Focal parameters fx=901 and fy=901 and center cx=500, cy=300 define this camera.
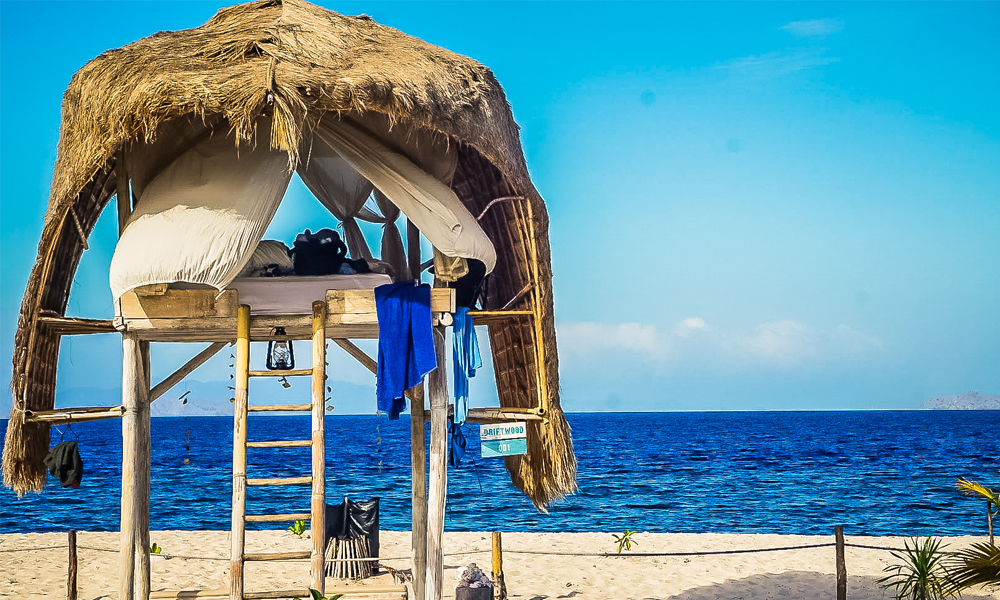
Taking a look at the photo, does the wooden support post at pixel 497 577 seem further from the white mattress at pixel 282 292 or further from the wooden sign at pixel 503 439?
the white mattress at pixel 282 292

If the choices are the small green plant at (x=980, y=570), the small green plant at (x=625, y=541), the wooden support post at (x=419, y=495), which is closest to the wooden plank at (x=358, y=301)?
the wooden support post at (x=419, y=495)

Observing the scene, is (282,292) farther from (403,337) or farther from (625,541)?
(625,541)

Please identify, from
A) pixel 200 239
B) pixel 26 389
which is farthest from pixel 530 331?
pixel 26 389

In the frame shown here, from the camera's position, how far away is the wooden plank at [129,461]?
21.7 ft

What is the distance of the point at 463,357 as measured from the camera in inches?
263

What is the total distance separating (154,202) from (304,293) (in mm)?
1211

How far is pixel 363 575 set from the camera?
32.9 ft

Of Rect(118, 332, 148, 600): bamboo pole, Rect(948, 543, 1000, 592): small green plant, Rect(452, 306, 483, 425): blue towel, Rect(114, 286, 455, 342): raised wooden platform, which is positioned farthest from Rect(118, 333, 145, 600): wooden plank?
Rect(948, 543, 1000, 592): small green plant

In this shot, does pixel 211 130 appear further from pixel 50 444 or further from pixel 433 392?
pixel 50 444

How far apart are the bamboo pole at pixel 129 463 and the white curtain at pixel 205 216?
545mm

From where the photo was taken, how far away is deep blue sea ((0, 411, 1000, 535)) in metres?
25.0

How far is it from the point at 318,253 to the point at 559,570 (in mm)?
6089

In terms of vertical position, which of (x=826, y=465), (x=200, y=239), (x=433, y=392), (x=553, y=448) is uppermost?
(x=200, y=239)

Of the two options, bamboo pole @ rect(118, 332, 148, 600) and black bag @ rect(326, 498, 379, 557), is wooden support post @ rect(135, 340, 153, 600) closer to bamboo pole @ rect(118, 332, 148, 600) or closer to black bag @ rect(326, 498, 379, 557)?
bamboo pole @ rect(118, 332, 148, 600)
